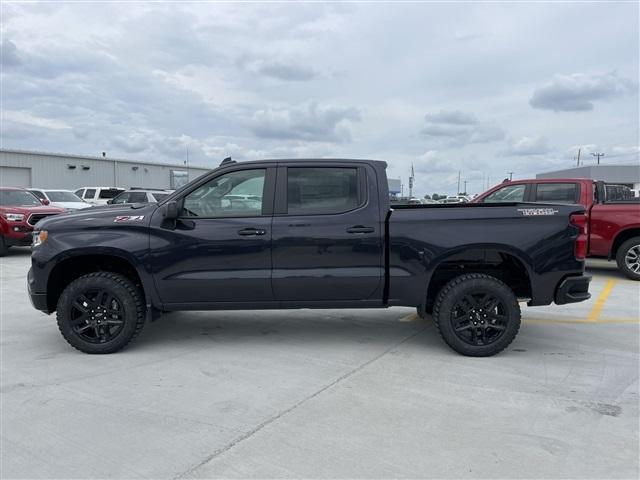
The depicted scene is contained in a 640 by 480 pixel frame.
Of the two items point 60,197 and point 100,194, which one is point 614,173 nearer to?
point 100,194

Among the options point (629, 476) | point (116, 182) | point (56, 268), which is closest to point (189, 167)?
point (116, 182)

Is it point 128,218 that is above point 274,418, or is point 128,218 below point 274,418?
above

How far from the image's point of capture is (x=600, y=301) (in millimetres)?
7363

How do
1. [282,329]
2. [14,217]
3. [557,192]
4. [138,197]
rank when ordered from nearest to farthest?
[282,329] < [557,192] < [14,217] < [138,197]

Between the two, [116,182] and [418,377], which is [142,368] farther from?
[116,182]

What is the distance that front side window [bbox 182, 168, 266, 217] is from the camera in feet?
16.0

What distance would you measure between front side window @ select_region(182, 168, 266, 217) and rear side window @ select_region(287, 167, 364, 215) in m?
0.32

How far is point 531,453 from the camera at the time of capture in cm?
303

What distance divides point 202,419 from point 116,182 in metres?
44.0

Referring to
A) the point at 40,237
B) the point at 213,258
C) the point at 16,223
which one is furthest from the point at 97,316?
the point at 16,223

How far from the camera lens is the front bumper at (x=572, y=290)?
188 inches

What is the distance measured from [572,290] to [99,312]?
4.66 metres

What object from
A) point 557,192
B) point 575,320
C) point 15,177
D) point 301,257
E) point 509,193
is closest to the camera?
point 301,257

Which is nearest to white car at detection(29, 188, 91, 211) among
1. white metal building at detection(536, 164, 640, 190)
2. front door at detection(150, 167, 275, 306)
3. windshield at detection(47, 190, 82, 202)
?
windshield at detection(47, 190, 82, 202)
